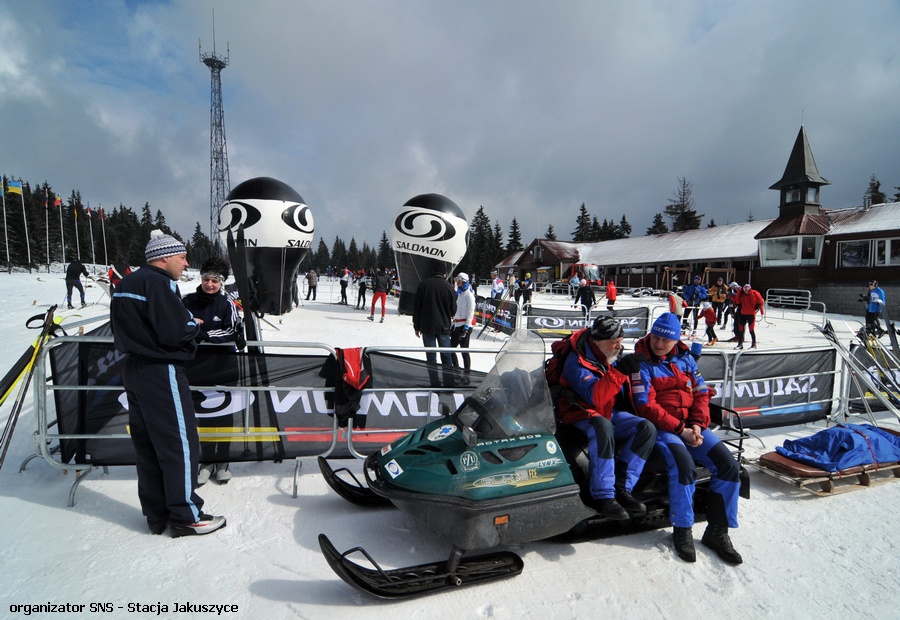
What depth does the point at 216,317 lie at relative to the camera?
4066 mm

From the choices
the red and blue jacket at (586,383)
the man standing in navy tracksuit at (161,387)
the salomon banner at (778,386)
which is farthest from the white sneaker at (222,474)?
the salomon banner at (778,386)

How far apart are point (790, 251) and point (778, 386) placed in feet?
96.7

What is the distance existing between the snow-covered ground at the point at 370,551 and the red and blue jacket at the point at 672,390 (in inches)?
37.3

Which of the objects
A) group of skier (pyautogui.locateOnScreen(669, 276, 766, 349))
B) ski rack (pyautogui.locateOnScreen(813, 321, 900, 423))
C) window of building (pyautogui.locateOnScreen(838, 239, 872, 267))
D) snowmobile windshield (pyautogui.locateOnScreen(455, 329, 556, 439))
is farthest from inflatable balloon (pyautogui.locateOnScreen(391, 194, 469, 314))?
window of building (pyautogui.locateOnScreen(838, 239, 872, 267))

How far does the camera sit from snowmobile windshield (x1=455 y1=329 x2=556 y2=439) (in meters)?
2.84

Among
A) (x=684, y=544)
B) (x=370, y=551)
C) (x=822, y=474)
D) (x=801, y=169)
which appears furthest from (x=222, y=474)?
(x=801, y=169)

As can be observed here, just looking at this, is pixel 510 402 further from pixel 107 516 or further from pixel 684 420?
pixel 107 516

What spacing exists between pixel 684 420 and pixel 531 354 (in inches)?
56.8

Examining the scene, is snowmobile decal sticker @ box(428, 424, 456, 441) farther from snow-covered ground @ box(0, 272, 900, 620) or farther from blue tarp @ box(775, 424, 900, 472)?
blue tarp @ box(775, 424, 900, 472)

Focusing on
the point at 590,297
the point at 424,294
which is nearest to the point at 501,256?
the point at 590,297

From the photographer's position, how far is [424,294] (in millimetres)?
6793

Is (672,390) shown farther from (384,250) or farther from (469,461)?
(384,250)

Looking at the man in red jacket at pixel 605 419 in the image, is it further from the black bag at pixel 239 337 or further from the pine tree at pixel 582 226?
the pine tree at pixel 582 226

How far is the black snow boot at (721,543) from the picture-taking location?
3016 millimetres
